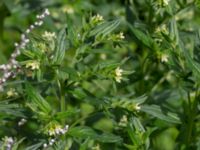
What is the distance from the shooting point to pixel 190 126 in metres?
2.84

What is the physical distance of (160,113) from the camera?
2.72 meters

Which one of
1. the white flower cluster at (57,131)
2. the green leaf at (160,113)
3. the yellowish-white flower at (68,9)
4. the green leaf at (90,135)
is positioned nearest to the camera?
the white flower cluster at (57,131)

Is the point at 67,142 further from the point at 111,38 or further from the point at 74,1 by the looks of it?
the point at 74,1

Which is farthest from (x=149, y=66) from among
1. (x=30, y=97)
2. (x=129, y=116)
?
(x=30, y=97)

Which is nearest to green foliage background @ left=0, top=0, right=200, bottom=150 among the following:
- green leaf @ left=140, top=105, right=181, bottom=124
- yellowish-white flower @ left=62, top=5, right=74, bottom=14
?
green leaf @ left=140, top=105, right=181, bottom=124

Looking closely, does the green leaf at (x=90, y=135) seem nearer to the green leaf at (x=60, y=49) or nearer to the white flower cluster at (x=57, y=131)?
the white flower cluster at (x=57, y=131)

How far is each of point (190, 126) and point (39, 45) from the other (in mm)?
832

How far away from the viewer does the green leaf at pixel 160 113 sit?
2687 mm

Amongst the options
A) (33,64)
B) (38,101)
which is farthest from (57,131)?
(33,64)

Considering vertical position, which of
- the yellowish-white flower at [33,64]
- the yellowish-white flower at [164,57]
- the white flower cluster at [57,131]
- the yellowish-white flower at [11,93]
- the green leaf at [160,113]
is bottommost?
the green leaf at [160,113]

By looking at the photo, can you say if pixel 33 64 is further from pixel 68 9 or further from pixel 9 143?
pixel 68 9

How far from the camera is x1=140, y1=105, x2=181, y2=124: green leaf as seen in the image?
2687 millimetres

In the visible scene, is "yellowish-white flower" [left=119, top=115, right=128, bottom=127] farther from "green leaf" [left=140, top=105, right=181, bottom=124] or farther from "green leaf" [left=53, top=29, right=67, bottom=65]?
"green leaf" [left=53, top=29, right=67, bottom=65]

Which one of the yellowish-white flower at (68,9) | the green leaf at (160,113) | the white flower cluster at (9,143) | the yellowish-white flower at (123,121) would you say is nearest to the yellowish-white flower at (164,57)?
the green leaf at (160,113)
